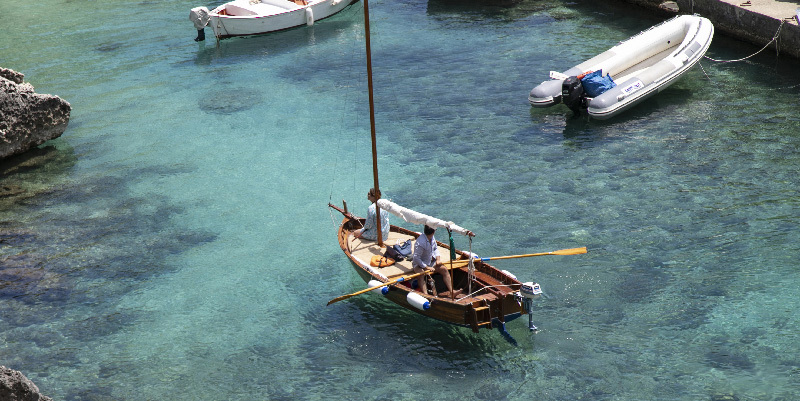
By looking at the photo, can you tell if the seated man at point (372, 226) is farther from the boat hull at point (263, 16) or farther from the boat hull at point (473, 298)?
the boat hull at point (263, 16)

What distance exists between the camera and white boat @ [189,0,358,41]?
27.7 meters

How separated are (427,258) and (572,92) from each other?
9.15m

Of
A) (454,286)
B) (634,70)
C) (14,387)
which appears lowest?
(454,286)

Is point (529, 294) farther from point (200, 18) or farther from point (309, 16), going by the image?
point (309, 16)

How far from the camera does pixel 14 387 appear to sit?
835 centimetres

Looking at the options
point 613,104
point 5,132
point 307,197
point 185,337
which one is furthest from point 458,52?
point 185,337

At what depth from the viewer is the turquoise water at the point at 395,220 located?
11.1 metres

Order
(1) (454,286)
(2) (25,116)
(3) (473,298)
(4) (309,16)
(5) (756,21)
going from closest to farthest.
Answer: (3) (473,298), (1) (454,286), (2) (25,116), (5) (756,21), (4) (309,16)

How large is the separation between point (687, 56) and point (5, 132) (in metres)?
18.0

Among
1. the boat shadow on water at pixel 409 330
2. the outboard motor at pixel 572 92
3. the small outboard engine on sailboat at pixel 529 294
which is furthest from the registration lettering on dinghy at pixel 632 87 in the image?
the small outboard engine on sailboat at pixel 529 294

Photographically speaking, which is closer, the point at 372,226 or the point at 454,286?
the point at 454,286

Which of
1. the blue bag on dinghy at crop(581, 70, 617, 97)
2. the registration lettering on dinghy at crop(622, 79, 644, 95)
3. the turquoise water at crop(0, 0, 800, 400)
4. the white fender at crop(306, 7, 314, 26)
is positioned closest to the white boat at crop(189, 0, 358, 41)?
the white fender at crop(306, 7, 314, 26)

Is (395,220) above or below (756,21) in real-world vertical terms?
below

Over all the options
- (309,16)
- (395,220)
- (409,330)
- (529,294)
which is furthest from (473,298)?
(309,16)
